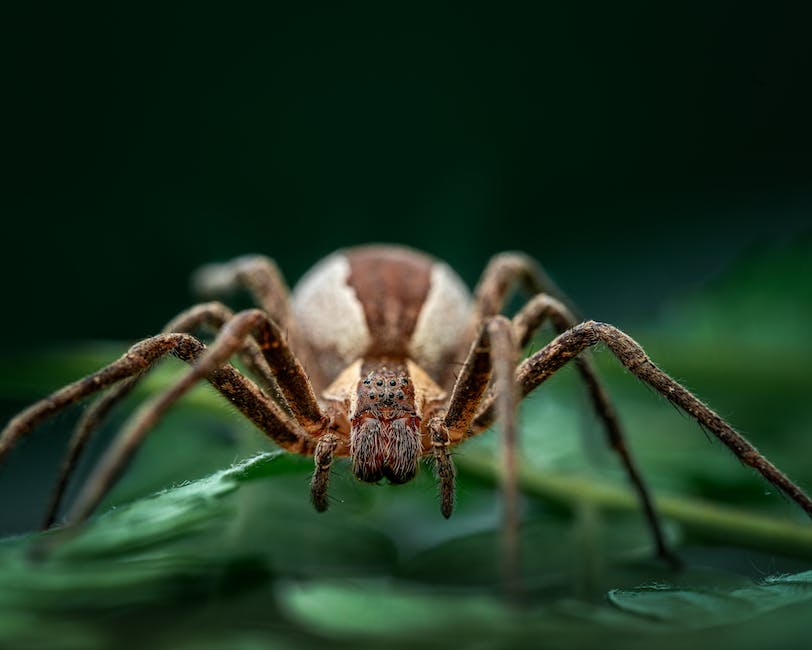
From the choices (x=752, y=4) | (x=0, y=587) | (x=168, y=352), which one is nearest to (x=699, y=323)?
(x=752, y=4)

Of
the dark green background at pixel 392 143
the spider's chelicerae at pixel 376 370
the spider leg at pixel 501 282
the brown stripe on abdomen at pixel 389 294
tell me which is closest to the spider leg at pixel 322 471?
the spider's chelicerae at pixel 376 370

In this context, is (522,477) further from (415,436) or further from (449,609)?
(449,609)

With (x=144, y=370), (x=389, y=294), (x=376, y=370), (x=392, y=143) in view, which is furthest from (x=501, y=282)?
(x=392, y=143)

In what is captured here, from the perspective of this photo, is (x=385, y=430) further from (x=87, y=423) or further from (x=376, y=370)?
(x=87, y=423)

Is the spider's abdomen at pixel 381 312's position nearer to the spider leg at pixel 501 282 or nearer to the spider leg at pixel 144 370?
the spider leg at pixel 501 282

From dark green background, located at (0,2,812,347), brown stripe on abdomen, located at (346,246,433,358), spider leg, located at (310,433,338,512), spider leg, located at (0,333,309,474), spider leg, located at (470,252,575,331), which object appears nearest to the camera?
spider leg, located at (0,333,309,474)

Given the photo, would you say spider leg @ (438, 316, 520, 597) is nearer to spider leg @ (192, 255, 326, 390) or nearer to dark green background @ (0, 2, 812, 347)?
spider leg @ (192, 255, 326, 390)

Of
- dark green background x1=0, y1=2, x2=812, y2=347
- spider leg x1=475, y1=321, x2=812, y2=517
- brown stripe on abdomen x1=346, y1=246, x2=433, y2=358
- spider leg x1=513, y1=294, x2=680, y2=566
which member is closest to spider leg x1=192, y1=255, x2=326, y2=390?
brown stripe on abdomen x1=346, y1=246, x2=433, y2=358
